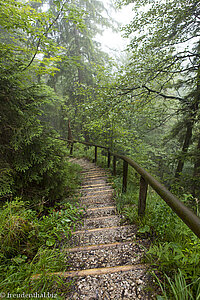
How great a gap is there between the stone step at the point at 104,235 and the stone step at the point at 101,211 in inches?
22.9

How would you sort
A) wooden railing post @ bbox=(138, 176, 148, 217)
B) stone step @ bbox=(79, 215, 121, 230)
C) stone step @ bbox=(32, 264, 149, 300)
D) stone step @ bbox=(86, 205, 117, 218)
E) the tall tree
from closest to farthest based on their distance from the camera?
stone step @ bbox=(32, 264, 149, 300)
wooden railing post @ bbox=(138, 176, 148, 217)
stone step @ bbox=(79, 215, 121, 230)
stone step @ bbox=(86, 205, 117, 218)
the tall tree

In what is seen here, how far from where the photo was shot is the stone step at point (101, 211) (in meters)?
3.11

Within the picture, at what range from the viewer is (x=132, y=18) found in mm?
5281

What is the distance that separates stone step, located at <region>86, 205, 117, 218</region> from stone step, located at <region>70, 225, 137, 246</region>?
582mm

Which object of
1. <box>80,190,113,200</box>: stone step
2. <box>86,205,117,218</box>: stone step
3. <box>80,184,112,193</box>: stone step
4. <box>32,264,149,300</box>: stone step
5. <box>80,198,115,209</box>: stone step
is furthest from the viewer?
<box>80,184,112,193</box>: stone step

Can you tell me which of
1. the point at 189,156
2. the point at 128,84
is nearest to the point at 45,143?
the point at 128,84

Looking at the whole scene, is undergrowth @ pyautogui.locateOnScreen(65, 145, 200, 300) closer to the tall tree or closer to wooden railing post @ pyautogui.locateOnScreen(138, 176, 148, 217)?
wooden railing post @ pyautogui.locateOnScreen(138, 176, 148, 217)

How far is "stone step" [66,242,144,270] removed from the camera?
1.76 m

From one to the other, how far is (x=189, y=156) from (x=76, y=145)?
10426 mm

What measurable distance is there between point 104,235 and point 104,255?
45cm

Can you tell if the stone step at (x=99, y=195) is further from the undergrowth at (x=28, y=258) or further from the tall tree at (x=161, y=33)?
the tall tree at (x=161, y=33)

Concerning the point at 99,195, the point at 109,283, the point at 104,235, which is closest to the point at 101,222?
the point at 104,235

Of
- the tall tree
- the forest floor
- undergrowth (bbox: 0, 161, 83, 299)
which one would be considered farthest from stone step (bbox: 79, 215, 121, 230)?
the tall tree

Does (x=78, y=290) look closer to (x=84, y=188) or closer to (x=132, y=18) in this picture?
(x=84, y=188)
